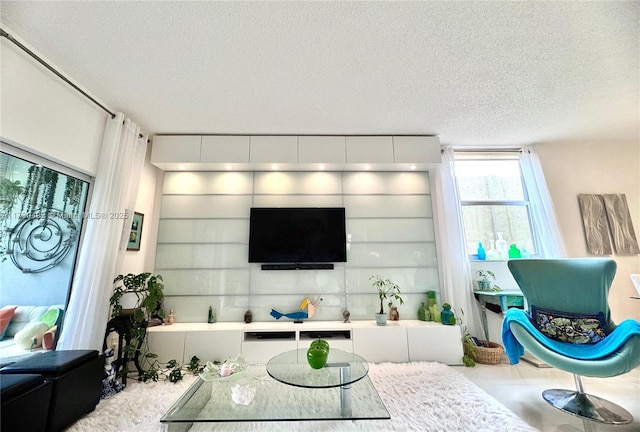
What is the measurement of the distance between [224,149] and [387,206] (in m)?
2.25

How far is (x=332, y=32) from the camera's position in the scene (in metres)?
1.79

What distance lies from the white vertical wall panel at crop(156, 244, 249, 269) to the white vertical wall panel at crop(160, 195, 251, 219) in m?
0.40

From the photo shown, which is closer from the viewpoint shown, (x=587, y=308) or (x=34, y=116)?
(x=34, y=116)

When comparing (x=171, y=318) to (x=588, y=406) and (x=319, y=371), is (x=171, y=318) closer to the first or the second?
(x=319, y=371)

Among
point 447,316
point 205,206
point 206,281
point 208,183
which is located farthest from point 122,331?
point 447,316

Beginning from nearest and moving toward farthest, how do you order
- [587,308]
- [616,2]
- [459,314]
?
[616,2] → [587,308] → [459,314]

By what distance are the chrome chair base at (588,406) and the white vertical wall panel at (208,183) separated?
358 centimetres

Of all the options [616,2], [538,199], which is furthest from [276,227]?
[538,199]

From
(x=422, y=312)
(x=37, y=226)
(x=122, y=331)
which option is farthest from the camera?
(x=422, y=312)

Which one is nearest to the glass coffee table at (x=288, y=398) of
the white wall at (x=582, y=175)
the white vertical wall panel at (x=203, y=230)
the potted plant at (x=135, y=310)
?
the potted plant at (x=135, y=310)

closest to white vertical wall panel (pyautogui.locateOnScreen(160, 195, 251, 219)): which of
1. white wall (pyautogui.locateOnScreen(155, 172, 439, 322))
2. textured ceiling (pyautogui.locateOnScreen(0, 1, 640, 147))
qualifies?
white wall (pyautogui.locateOnScreen(155, 172, 439, 322))

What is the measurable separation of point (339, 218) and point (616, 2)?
275 cm

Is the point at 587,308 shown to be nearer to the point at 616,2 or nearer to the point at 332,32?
the point at 616,2

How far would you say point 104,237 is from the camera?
8.04 ft
